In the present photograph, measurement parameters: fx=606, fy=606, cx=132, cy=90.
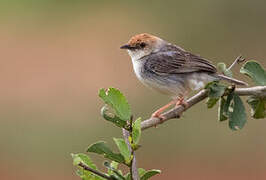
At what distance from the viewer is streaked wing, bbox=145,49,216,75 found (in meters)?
6.16

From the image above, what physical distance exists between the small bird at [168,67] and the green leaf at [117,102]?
349 centimetres

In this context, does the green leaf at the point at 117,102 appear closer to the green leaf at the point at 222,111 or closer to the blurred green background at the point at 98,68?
the green leaf at the point at 222,111

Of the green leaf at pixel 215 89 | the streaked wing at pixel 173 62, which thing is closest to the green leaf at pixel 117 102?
the green leaf at pixel 215 89

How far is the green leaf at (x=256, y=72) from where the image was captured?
266cm

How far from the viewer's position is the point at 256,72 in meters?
2.75

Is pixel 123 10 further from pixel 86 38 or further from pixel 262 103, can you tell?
pixel 262 103

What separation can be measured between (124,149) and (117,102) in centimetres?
19

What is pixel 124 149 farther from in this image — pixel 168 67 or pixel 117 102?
pixel 168 67

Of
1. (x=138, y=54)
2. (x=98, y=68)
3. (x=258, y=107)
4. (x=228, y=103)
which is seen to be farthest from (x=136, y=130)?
(x=98, y=68)

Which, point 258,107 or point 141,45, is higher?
point 141,45

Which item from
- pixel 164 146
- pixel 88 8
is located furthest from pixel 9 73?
pixel 164 146

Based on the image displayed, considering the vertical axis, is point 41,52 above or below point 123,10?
below

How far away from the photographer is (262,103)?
2748 millimetres

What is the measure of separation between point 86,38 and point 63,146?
22.2 feet
